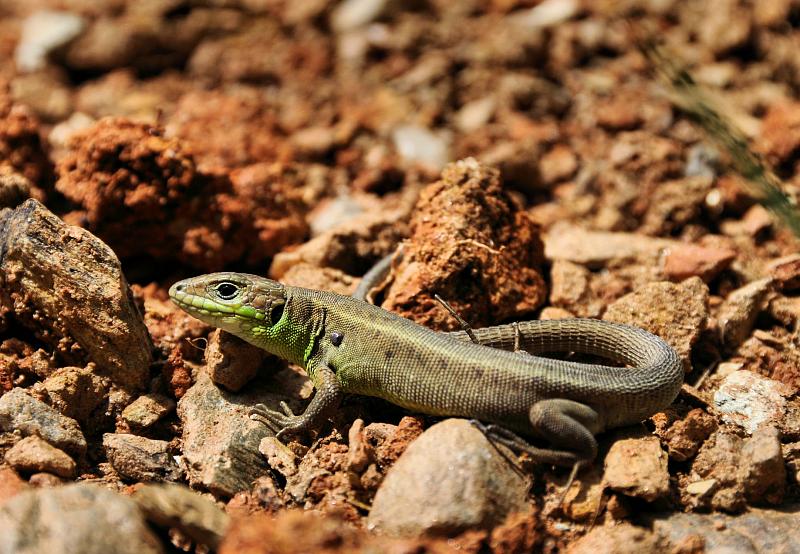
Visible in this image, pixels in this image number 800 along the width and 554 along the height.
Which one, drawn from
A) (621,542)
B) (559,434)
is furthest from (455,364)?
(621,542)

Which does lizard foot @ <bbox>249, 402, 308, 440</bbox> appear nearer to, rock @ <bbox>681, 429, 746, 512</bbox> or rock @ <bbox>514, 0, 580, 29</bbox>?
rock @ <bbox>681, 429, 746, 512</bbox>

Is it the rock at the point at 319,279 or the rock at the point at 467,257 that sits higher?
the rock at the point at 467,257

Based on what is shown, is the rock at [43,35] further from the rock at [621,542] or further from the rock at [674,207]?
the rock at [621,542]

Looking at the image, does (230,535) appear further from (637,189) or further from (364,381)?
(637,189)

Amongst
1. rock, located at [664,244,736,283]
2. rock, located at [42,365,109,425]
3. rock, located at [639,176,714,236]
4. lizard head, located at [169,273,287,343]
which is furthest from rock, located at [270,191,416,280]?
rock, located at [639,176,714,236]

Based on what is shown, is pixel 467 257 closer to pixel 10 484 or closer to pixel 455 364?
pixel 455 364

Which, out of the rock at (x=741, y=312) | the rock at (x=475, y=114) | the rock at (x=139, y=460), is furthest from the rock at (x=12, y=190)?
the rock at (x=741, y=312)
